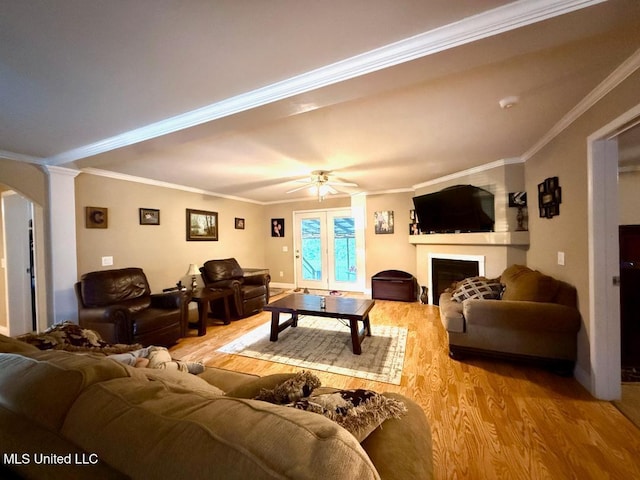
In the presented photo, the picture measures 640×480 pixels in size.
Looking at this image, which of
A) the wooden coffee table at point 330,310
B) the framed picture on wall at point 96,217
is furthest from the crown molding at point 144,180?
the wooden coffee table at point 330,310

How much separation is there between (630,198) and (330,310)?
154 inches

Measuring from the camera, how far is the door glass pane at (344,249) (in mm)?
5969

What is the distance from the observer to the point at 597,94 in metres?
1.82

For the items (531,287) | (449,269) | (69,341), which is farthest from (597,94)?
(69,341)

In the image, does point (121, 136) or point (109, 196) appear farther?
point (109, 196)

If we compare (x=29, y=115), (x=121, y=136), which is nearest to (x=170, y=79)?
(x=121, y=136)

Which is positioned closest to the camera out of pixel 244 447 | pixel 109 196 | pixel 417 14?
pixel 244 447

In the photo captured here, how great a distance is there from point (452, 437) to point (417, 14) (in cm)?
240

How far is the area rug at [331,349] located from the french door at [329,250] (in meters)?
2.34

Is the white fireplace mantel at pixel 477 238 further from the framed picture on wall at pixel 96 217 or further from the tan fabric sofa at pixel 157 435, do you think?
the framed picture on wall at pixel 96 217

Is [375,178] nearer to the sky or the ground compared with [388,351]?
nearer to the sky

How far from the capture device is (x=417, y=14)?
1148 mm

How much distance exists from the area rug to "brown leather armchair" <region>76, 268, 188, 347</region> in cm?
72

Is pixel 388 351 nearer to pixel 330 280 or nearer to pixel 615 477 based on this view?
pixel 615 477
